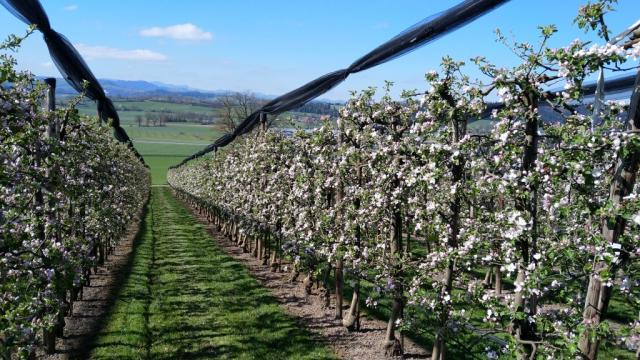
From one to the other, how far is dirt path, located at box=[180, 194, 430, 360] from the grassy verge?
1.10 feet

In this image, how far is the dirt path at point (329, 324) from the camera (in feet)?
30.0

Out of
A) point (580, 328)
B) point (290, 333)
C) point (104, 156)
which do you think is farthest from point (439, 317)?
point (104, 156)

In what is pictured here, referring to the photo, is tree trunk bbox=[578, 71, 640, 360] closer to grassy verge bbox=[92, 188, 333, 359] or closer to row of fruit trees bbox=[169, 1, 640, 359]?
row of fruit trees bbox=[169, 1, 640, 359]

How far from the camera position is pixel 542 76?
4.43 m

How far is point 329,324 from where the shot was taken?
10.7 metres

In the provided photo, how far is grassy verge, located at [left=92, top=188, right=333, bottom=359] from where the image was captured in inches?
364

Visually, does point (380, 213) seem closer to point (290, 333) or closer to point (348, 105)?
point (348, 105)

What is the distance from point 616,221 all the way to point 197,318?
9.32m

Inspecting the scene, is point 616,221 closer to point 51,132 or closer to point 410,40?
point 410,40

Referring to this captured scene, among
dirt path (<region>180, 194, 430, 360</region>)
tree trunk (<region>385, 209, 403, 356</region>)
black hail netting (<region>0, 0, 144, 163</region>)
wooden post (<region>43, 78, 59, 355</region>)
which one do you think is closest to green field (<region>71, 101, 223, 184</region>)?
dirt path (<region>180, 194, 430, 360</region>)

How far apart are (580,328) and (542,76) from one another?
7.09ft

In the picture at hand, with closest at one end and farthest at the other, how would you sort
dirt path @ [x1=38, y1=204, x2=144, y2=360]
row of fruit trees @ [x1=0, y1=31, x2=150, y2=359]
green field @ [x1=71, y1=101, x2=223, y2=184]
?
row of fruit trees @ [x1=0, y1=31, x2=150, y2=359] < dirt path @ [x1=38, y1=204, x2=144, y2=360] < green field @ [x1=71, y1=101, x2=223, y2=184]

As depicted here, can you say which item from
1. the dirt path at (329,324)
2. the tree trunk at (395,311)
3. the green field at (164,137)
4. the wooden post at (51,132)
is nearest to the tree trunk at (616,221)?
the tree trunk at (395,311)

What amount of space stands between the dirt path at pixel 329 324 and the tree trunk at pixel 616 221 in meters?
5.13
